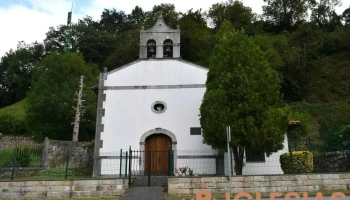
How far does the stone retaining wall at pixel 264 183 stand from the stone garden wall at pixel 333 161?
2724 millimetres

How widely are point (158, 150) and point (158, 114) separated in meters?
1.67

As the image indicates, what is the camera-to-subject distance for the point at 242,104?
12656 millimetres

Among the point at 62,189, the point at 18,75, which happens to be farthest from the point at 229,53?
the point at 18,75

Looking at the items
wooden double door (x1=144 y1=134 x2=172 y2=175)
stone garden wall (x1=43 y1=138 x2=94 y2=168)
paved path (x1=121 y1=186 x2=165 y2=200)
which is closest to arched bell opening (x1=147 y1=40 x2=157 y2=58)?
wooden double door (x1=144 y1=134 x2=172 y2=175)

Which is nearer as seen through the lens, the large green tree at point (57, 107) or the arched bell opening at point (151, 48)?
the arched bell opening at point (151, 48)

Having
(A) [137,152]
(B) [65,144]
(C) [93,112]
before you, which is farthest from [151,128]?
(C) [93,112]

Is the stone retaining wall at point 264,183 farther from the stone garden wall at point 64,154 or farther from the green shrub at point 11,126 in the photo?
the green shrub at point 11,126

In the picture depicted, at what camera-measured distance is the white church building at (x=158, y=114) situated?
1527 cm

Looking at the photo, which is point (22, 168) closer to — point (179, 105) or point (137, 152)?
point (137, 152)

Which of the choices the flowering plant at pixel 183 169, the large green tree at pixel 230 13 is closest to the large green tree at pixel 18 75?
the large green tree at pixel 230 13

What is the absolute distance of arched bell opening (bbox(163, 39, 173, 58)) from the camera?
55.3 ft

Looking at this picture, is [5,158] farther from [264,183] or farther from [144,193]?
[264,183]

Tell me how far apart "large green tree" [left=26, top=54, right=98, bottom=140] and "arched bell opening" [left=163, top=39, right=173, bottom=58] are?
13.4m

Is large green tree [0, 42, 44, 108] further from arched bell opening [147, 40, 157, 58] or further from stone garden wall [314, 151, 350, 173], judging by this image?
stone garden wall [314, 151, 350, 173]
